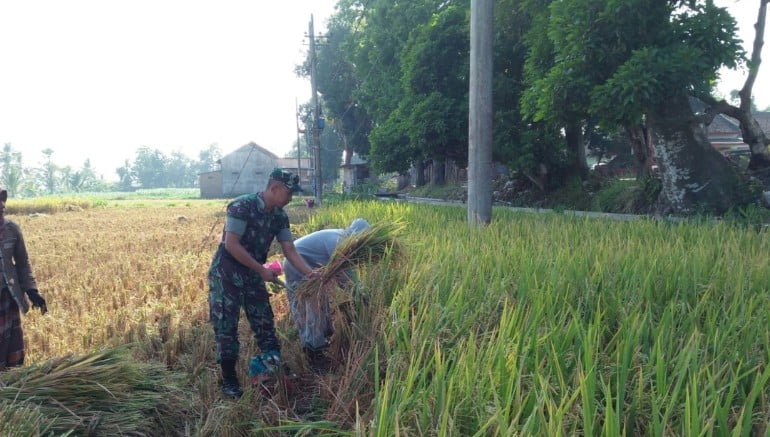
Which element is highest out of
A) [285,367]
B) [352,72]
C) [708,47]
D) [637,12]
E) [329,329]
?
[352,72]

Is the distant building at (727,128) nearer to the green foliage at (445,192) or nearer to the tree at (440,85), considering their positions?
the green foliage at (445,192)

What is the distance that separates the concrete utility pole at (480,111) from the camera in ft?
21.1

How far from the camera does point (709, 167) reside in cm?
900

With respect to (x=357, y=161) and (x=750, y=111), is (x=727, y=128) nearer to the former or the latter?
(x=750, y=111)

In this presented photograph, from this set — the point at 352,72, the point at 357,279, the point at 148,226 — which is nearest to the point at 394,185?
the point at 352,72

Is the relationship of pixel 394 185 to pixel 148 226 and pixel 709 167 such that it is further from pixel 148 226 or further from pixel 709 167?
pixel 709 167

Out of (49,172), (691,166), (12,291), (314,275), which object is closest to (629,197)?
(691,166)

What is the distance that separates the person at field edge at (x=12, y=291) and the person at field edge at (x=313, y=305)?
5.07 feet

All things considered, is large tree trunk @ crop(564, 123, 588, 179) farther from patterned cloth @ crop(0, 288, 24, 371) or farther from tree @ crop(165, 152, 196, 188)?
tree @ crop(165, 152, 196, 188)

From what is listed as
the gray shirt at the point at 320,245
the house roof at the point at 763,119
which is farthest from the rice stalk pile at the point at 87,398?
the house roof at the point at 763,119

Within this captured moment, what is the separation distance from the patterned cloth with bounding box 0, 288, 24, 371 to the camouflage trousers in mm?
1114

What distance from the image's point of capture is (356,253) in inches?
137

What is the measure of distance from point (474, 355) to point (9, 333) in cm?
272

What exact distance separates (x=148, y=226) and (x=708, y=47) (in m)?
13.9
